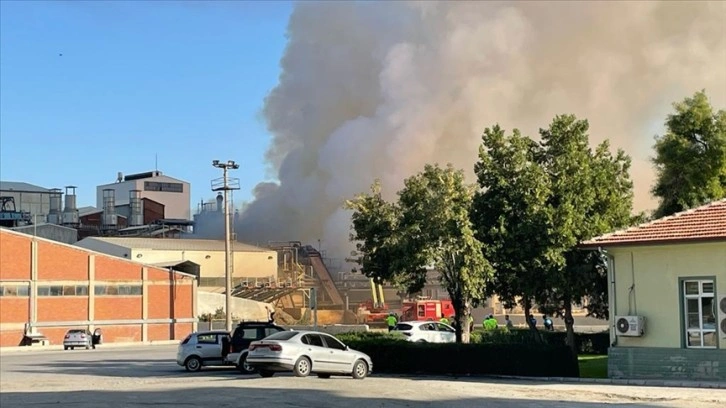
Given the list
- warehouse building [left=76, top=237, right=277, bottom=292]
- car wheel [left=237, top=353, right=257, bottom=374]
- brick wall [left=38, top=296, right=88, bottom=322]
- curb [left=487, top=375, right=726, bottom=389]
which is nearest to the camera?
curb [left=487, top=375, right=726, bottom=389]

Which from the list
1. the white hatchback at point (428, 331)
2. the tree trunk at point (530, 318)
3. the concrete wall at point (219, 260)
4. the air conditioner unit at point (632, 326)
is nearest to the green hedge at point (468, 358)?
the air conditioner unit at point (632, 326)

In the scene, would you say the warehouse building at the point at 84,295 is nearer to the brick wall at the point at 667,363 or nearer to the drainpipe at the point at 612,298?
the drainpipe at the point at 612,298

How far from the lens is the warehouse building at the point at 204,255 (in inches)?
3290

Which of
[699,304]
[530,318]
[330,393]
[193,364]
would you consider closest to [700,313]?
[699,304]

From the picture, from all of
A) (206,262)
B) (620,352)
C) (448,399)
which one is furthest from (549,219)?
(206,262)

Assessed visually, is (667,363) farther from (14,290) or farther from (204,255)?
(204,255)

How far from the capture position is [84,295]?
217 ft

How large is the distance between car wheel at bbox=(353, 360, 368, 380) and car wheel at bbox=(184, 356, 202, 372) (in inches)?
327

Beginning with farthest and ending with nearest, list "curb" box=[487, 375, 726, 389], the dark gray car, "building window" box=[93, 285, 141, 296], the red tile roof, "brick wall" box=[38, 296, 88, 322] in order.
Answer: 1. "building window" box=[93, 285, 141, 296]
2. "brick wall" box=[38, 296, 88, 322]
3. the dark gray car
4. the red tile roof
5. "curb" box=[487, 375, 726, 389]

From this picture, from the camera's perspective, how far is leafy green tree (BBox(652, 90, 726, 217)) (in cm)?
3703

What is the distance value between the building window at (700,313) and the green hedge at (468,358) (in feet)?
12.9

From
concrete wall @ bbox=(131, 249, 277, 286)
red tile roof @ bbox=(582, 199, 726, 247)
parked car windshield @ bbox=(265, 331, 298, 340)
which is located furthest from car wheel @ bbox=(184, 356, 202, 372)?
concrete wall @ bbox=(131, 249, 277, 286)

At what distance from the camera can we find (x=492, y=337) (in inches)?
1626

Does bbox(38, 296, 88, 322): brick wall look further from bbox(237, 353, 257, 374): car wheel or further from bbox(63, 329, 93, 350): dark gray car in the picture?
bbox(237, 353, 257, 374): car wheel
